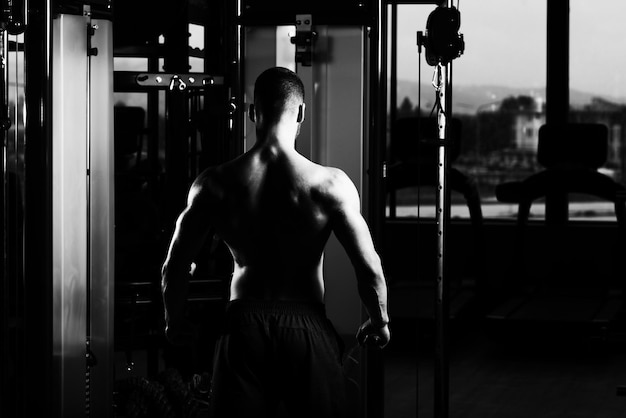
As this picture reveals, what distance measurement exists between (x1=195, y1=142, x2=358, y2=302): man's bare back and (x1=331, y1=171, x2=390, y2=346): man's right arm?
0.03 ft

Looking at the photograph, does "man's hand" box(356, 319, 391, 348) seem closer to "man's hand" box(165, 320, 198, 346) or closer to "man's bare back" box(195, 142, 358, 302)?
"man's bare back" box(195, 142, 358, 302)

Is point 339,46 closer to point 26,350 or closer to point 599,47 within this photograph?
point 26,350

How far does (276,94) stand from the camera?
9.06 ft

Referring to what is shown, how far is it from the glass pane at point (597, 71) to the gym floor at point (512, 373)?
2.02m

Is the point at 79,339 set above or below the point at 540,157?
below

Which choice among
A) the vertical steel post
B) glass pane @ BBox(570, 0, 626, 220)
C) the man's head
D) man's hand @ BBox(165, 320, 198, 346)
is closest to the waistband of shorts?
man's hand @ BBox(165, 320, 198, 346)

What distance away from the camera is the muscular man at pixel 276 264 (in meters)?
2.63

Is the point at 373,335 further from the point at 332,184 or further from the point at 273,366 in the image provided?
the point at 332,184

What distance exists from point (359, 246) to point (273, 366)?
394 millimetres

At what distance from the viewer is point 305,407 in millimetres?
2639

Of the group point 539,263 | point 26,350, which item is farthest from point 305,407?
point 539,263

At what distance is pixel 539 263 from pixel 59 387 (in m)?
5.99

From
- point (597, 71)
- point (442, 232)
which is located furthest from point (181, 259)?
point (597, 71)

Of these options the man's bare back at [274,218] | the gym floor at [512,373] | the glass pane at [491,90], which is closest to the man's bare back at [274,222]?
the man's bare back at [274,218]
